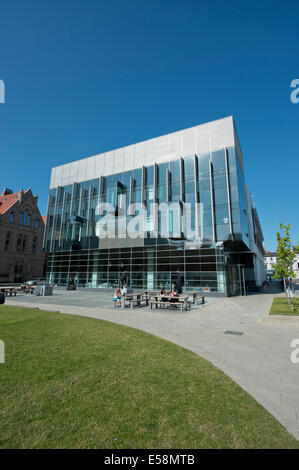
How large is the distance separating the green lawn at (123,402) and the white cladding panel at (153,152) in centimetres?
3010

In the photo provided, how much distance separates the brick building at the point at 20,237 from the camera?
2116 inches

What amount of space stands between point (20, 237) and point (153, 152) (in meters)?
43.7

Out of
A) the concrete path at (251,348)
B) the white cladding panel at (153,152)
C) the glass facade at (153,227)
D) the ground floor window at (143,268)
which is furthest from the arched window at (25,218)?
the concrete path at (251,348)

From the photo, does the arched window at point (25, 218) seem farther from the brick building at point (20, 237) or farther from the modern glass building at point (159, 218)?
the modern glass building at point (159, 218)

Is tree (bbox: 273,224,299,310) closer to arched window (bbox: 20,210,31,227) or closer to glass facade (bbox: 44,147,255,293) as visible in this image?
glass facade (bbox: 44,147,255,293)

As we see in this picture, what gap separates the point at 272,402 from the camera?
4.01m

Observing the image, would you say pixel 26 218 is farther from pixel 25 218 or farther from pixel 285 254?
pixel 285 254

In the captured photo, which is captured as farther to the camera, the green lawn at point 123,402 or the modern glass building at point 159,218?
the modern glass building at point 159,218

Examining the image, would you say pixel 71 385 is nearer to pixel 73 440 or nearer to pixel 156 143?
pixel 73 440

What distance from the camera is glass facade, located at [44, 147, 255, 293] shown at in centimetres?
2788

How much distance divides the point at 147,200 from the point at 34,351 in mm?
28925

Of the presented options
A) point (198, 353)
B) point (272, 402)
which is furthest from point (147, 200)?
point (272, 402)

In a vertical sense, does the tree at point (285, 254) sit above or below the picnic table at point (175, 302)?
above

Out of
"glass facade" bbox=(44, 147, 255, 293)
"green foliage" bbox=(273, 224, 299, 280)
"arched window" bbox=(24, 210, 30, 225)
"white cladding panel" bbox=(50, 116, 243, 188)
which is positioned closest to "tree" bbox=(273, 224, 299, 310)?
"green foliage" bbox=(273, 224, 299, 280)
